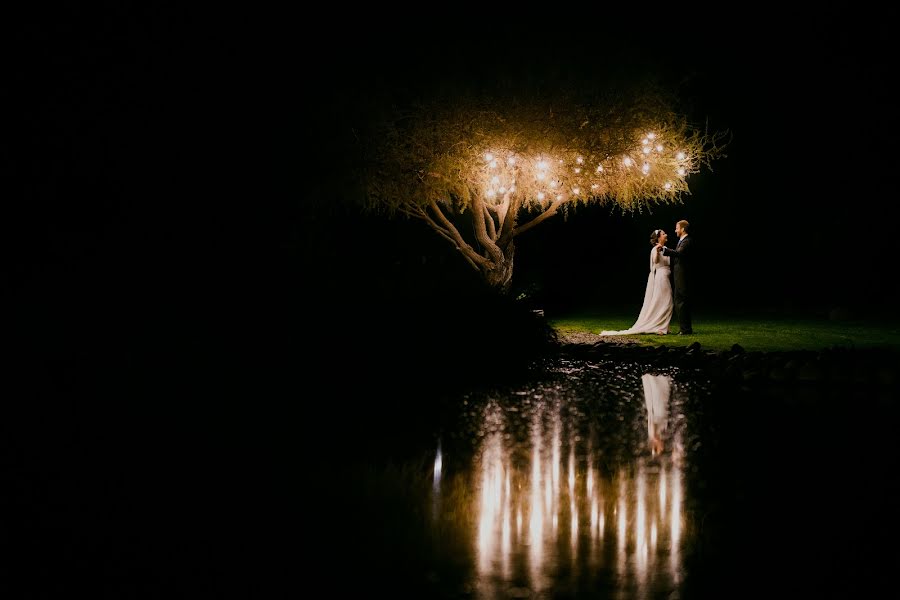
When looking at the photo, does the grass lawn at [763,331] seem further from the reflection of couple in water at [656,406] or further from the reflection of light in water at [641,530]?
the reflection of light in water at [641,530]

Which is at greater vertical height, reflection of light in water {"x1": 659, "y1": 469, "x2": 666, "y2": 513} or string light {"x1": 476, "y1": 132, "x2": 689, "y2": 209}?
string light {"x1": 476, "y1": 132, "x2": 689, "y2": 209}

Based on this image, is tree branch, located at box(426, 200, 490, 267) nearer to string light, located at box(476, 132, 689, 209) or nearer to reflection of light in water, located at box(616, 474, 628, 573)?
string light, located at box(476, 132, 689, 209)

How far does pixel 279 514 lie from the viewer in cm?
699

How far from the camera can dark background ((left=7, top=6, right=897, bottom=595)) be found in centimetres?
737

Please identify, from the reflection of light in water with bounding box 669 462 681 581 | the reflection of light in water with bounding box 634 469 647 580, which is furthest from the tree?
the reflection of light in water with bounding box 634 469 647 580

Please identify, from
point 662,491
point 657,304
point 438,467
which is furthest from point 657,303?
point 662,491

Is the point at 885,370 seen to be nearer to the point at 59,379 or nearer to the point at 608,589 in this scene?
the point at 608,589

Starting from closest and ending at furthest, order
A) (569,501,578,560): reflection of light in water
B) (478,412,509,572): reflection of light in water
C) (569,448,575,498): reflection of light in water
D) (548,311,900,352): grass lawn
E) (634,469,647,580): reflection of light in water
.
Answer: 1. (634,469,647,580): reflection of light in water
2. (478,412,509,572): reflection of light in water
3. (569,501,578,560): reflection of light in water
4. (569,448,575,498): reflection of light in water
5. (548,311,900,352): grass lawn

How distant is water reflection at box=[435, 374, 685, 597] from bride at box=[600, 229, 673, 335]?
11.1 m

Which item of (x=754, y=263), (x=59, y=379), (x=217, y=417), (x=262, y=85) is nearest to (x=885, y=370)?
(x=217, y=417)

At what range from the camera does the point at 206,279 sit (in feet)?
47.0

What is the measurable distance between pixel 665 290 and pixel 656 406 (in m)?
10.8

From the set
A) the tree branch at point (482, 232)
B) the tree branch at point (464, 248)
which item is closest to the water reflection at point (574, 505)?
the tree branch at point (482, 232)

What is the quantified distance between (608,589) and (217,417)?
6361 millimetres
